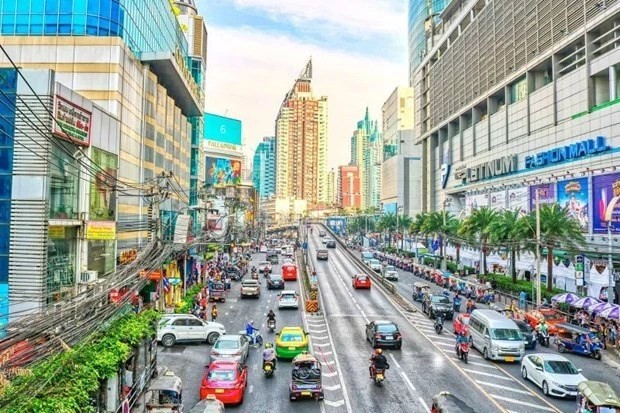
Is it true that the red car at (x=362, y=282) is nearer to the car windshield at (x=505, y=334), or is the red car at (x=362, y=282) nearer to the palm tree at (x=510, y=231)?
the palm tree at (x=510, y=231)

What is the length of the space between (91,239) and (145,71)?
73.6ft

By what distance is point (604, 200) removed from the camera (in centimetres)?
5000

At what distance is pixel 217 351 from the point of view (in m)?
24.8

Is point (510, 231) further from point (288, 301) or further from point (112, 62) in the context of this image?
point (112, 62)

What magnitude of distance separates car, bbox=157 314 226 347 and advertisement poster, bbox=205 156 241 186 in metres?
102

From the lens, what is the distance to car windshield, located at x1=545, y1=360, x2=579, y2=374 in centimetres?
2171

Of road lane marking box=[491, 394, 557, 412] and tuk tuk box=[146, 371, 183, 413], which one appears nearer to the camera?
tuk tuk box=[146, 371, 183, 413]

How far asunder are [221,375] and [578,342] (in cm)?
2044

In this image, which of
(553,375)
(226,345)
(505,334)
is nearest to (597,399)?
(553,375)

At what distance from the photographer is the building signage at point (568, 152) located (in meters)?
52.2

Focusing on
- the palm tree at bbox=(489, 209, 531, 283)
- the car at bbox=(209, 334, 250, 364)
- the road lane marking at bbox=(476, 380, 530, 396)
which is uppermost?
the palm tree at bbox=(489, 209, 531, 283)

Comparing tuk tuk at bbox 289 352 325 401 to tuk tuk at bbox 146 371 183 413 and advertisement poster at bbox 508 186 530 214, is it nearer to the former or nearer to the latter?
tuk tuk at bbox 146 371 183 413

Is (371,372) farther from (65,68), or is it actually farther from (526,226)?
(65,68)

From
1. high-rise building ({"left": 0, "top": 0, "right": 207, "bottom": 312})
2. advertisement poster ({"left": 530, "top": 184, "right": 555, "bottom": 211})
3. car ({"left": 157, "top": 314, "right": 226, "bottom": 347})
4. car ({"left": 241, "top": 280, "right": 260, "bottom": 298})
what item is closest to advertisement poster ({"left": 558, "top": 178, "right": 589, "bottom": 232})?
advertisement poster ({"left": 530, "top": 184, "right": 555, "bottom": 211})
